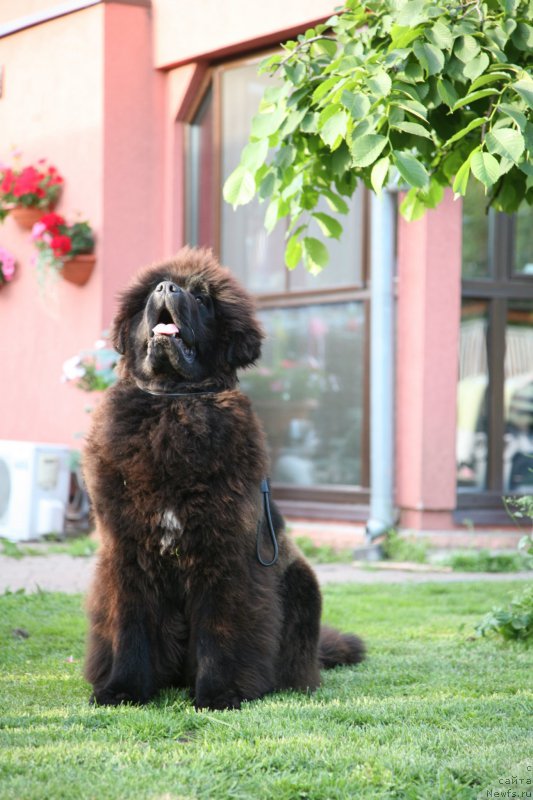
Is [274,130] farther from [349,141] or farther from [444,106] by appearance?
[444,106]

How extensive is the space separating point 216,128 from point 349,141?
5876 mm

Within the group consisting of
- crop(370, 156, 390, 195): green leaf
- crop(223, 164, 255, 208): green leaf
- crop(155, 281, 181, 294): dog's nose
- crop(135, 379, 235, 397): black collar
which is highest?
crop(223, 164, 255, 208): green leaf

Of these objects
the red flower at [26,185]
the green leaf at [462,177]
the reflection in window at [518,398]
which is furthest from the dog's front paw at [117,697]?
the red flower at [26,185]

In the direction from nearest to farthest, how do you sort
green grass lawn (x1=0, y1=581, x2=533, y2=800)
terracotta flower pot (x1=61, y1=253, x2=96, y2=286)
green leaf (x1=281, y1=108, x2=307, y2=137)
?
green grass lawn (x1=0, y1=581, x2=533, y2=800) < green leaf (x1=281, y1=108, x2=307, y2=137) < terracotta flower pot (x1=61, y1=253, x2=96, y2=286)

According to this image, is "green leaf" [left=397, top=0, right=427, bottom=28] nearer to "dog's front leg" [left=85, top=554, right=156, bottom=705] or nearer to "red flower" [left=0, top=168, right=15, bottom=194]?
"dog's front leg" [left=85, top=554, right=156, bottom=705]

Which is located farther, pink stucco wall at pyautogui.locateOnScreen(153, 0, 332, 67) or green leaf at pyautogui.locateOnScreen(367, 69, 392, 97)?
pink stucco wall at pyautogui.locateOnScreen(153, 0, 332, 67)

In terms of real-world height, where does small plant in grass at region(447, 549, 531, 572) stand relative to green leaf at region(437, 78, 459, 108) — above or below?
below

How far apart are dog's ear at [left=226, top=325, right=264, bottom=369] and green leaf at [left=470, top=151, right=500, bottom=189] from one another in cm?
103

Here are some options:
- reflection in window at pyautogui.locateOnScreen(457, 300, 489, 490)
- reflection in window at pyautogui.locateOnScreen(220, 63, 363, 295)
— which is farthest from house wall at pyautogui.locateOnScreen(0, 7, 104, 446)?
reflection in window at pyautogui.locateOnScreen(457, 300, 489, 490)

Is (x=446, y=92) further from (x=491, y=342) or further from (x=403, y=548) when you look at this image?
(x=491, y=342)

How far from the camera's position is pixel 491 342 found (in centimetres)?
821

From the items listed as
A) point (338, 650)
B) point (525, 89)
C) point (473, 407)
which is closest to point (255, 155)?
point (525, 89)

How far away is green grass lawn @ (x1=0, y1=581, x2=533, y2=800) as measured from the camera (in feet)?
8.46

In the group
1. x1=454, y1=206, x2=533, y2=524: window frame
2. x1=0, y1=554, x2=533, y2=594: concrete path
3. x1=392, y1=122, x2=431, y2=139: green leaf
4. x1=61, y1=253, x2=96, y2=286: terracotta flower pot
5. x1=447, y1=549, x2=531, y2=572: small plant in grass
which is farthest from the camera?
x1=61, y1=253, x2=96, y2=286: terracotta flower pot
